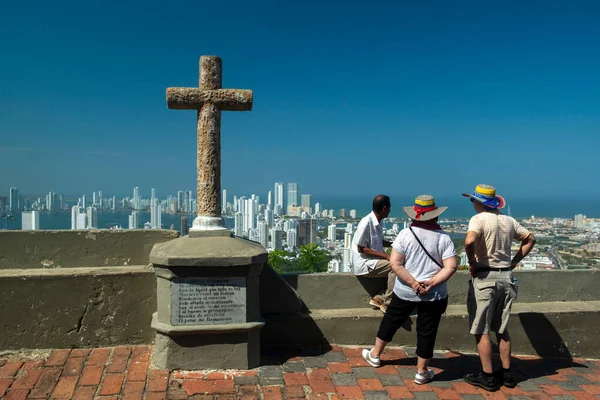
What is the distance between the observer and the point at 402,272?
14.5 ft

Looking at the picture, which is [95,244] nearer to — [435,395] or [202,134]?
[202,134]

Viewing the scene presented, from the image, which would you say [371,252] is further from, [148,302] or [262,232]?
[262,232]

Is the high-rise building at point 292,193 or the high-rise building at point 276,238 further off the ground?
the high-rise building at point 292,193

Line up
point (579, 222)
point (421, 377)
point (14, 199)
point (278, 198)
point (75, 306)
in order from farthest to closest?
point (14, 199) → point (278, 198) → point (579, 222) → point (75, 306) → point (421, 377)

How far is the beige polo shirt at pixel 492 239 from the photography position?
4.57 meters

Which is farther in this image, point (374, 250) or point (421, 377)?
point (374, 250)

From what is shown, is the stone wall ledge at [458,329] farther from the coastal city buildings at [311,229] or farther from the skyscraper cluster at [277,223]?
the skyscraper cluster at [277,223]

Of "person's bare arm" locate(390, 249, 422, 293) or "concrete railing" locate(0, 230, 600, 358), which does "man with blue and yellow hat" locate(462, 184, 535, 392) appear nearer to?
"person's bare arm" locate(390, 249, 422, 293)

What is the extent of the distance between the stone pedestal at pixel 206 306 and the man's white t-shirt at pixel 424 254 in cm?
142

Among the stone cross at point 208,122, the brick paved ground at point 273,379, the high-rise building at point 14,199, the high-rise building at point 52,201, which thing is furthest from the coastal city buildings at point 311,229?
the high-rise building at point 14,199

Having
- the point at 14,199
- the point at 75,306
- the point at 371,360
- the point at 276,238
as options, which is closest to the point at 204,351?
the point at 75,306

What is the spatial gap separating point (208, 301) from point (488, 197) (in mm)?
2983

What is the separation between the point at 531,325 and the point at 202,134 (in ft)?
14.7

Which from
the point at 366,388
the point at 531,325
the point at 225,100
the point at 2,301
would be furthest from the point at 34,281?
the point at 531,325
